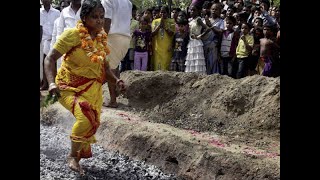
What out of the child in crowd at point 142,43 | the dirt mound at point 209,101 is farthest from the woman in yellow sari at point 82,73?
the child in crowd at point 142,43

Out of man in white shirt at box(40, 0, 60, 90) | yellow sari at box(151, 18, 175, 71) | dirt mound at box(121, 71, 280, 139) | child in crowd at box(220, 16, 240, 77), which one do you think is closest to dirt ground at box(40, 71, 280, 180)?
dirt mound at box(121, 71, 280, 139)

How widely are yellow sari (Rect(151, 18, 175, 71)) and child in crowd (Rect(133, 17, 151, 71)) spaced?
0.14 meters

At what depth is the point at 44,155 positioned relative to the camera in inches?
231

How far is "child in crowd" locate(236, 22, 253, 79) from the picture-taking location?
9.08 meters

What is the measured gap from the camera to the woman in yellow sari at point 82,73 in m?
5.00

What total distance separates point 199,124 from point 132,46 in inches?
174

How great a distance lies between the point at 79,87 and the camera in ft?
16.8

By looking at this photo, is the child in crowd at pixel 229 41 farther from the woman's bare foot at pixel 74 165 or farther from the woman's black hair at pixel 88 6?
the woman's bare foot at pixel 74 165

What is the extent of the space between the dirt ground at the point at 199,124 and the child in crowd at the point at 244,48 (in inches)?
46.5

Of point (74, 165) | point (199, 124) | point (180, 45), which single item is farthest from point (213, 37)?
point (74, 165)

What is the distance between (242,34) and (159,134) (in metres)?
3.78

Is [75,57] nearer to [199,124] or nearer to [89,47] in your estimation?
[89,47]

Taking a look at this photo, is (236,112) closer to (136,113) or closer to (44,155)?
(136,113)
